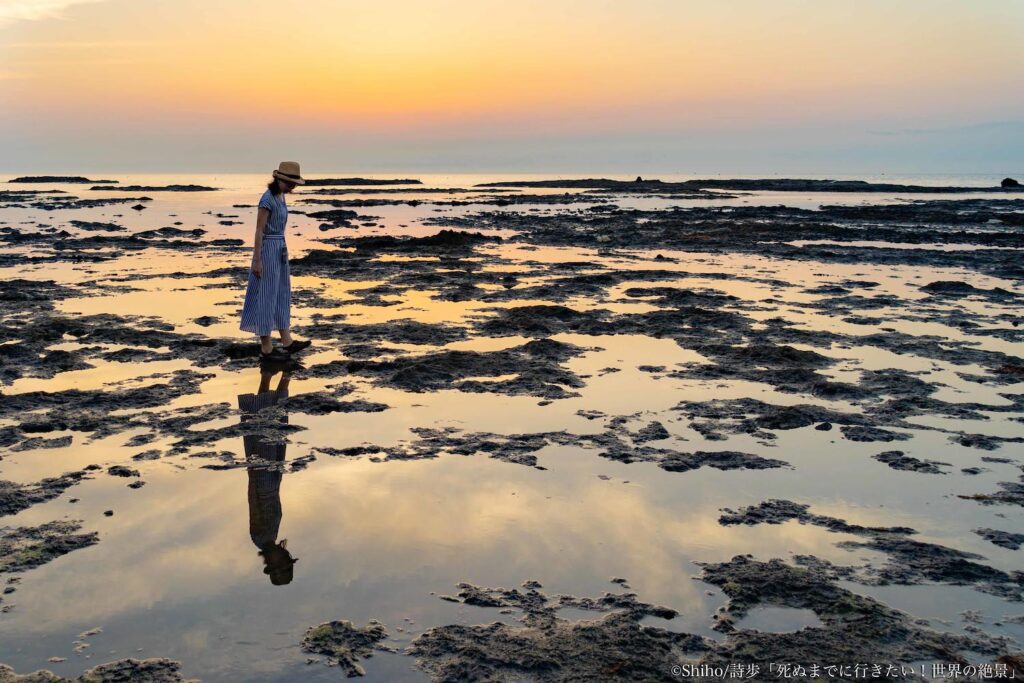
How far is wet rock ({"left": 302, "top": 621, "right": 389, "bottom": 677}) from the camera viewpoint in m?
3.59

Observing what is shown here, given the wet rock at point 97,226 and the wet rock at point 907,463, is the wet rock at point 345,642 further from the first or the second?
the wet rock at point 97,226

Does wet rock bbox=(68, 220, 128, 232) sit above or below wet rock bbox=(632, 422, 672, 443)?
above

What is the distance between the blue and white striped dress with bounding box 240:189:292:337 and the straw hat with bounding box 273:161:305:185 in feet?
0.78

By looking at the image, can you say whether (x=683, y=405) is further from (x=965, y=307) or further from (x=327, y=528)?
(x=965, y=307)

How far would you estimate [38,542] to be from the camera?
470 centimetres

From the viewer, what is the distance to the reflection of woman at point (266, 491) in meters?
4.53

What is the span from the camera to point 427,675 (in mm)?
3525

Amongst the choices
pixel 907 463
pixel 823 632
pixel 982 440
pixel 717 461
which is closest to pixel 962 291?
pixel 982 440

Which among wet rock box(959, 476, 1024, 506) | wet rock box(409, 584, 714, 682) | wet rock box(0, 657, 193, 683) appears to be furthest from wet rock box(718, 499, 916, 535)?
wet rock box(0, 657, 193, 683)

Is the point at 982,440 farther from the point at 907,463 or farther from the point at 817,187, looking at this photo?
the point at 817,187

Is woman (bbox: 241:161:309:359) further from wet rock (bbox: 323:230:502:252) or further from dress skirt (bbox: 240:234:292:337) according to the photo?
wet rock (bbox: 323:230:502:252)

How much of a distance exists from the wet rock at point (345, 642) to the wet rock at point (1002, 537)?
11.9 feet

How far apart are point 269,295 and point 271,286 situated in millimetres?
133

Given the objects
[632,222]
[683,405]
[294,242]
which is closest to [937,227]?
[632,222]
